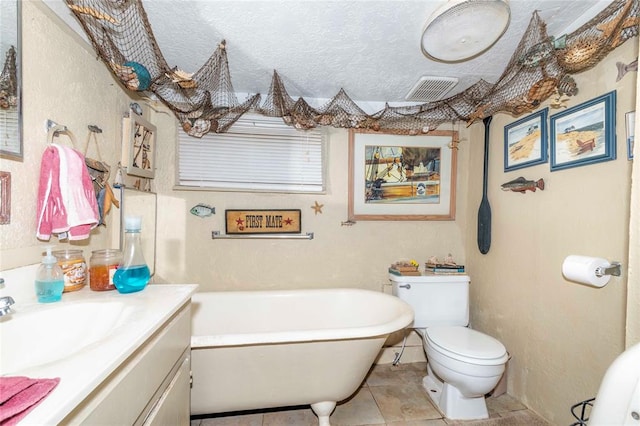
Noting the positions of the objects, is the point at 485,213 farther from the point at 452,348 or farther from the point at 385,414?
the point at 385,414

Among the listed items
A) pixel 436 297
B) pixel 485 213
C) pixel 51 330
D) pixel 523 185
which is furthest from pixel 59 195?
pixel 485 213

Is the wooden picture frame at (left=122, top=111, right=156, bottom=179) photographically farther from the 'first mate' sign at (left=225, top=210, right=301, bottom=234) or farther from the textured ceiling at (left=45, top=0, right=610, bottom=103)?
the 'first mate' sign at (left=225, top=210, right=301, bottom=234)

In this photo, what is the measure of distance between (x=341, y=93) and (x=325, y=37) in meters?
0.44

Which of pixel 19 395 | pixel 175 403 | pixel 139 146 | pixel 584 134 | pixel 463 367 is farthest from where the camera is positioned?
pixel 139 146

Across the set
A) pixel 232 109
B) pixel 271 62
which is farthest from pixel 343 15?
pixel 232 109

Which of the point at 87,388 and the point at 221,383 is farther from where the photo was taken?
the point at 221,383

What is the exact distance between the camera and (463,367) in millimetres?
1455

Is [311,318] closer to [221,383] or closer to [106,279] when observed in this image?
[221,383]

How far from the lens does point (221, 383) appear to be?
1356 millimetres

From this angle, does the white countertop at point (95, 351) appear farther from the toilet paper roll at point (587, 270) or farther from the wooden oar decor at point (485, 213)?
the wooden oar decor at point (485, 213)

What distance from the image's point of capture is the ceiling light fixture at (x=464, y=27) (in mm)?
1021

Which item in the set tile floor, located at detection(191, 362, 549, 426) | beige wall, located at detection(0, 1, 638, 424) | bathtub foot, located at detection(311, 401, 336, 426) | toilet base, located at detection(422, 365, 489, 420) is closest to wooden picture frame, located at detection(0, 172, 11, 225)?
beige wall, located at detection(0, 1, 638, 424)

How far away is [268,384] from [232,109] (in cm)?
162

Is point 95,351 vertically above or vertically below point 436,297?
above
